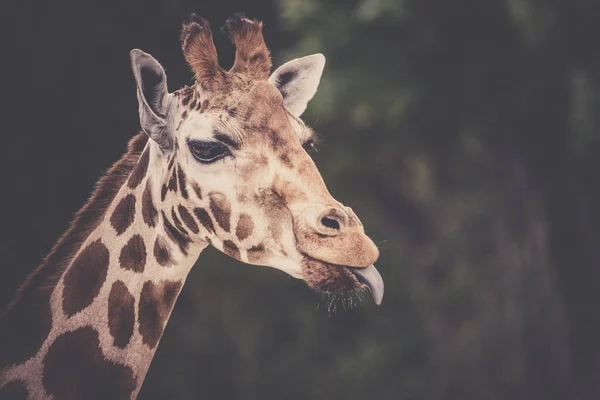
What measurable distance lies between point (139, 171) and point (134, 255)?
36 cm

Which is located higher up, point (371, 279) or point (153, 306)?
point (371, 279)

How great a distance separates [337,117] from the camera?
12195 millimetres

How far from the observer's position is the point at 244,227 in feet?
12.2

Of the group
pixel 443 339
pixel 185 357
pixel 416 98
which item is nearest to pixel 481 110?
pixel 416 98

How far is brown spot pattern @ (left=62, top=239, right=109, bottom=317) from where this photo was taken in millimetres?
3959

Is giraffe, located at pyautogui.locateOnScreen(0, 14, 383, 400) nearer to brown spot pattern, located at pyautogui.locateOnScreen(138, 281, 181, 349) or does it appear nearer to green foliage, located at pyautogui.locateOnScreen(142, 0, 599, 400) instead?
brown spot pattern, located at pyautogui.locateOnScreen(138, 281, 181, 349)

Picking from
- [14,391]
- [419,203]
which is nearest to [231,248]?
[14,391]

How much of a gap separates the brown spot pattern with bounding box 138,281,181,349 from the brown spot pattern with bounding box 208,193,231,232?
363 mm

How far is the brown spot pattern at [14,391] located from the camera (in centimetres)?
387

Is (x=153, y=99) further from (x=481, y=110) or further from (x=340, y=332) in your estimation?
(x=340, y=332)

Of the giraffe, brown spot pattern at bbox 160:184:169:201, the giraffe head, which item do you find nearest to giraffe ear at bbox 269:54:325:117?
the giraffe

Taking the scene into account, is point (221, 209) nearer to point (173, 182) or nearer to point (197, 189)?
point (197, 189)

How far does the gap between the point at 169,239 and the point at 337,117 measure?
8431 mm

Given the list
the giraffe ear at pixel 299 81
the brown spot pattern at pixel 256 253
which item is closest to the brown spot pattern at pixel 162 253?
the brown spot pattern at pixel 256 253
